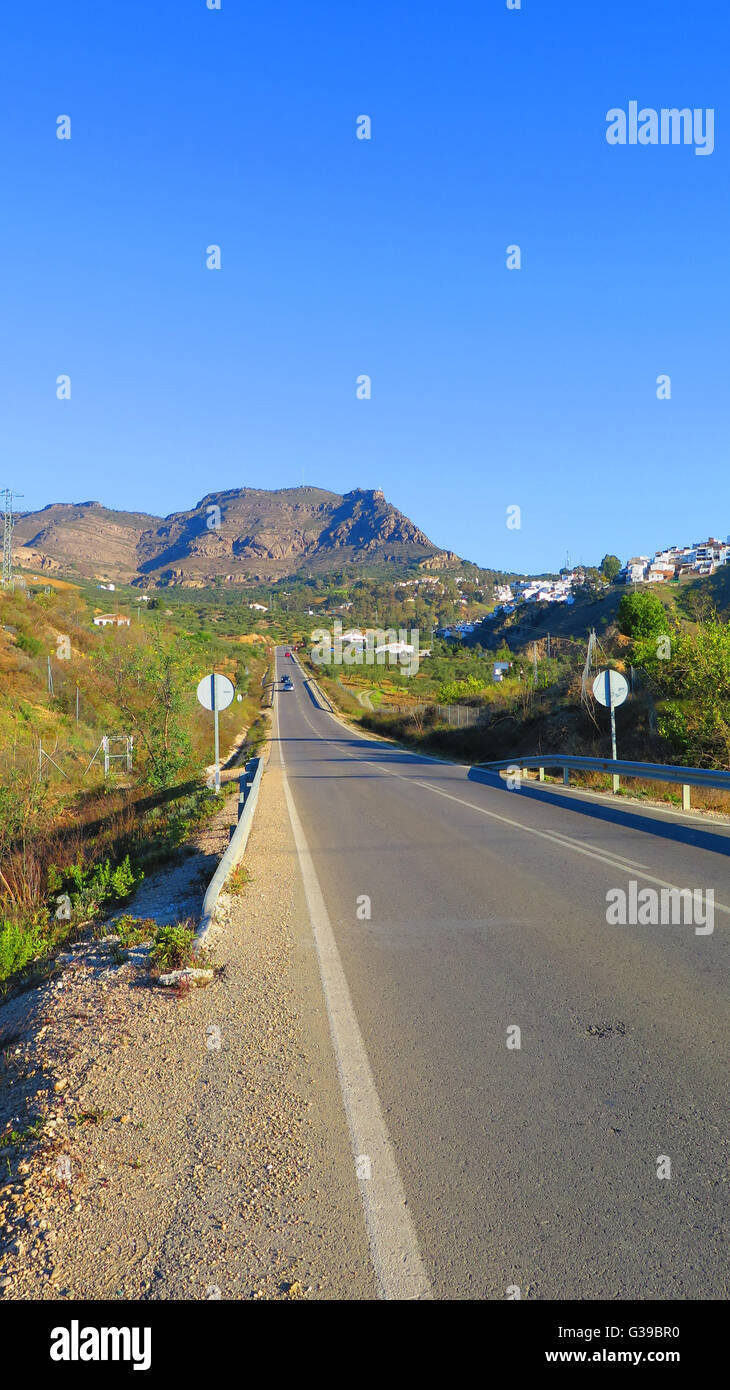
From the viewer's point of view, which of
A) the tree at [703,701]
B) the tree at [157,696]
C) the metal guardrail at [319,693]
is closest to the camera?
the tree at [703,701]

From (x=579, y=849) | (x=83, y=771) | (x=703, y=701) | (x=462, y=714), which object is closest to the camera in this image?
(x=579, y=849)

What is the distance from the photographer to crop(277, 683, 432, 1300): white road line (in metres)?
2.93

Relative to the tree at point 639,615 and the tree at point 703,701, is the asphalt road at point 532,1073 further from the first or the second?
the tree at point 639,615

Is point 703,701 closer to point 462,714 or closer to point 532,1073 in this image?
point 532,1073

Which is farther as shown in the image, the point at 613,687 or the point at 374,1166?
the point at 613,687

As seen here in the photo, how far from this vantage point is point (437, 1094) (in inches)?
170

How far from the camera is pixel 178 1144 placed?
154 inches

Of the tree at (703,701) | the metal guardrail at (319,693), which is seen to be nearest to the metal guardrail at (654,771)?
the tree at (703,701)

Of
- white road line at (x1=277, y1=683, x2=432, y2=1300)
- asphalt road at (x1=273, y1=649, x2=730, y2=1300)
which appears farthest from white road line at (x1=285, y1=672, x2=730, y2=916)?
white road line at (x1=277, y1=683, x2=432, y2=1300)

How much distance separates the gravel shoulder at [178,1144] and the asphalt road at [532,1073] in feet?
0.60

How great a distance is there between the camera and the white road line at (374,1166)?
2.93 metres

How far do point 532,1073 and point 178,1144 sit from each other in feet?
5.85

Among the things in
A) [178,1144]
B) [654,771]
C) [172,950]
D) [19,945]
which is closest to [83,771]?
[654,771]
